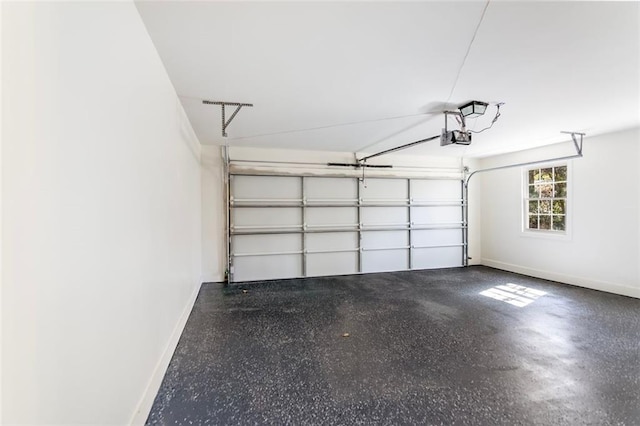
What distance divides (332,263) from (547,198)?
4.17 meters

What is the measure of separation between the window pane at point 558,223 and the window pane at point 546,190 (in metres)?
0.42

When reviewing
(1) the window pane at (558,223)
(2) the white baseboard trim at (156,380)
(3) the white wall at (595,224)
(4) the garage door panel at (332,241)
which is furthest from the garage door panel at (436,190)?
(2) the white baseboard trim at (156,380)

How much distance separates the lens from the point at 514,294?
441 cm

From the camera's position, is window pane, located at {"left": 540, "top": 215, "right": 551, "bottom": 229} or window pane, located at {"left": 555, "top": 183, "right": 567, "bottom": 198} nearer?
window pane, located at {"left": 555, "top": 183, "right": 567, "bottom": 198}

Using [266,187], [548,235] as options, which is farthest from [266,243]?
[548,235]

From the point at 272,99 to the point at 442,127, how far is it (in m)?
2.45

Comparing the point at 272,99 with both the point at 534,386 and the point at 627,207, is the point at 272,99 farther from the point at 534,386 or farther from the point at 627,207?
the point at 627,207

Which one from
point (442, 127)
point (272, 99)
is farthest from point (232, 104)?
point (442, 127)

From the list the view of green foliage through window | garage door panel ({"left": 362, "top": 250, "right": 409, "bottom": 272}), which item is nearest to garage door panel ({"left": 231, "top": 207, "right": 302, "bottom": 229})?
garage door panel ({"left": 362, "top": 250, "right": 409, "bottom": 272})

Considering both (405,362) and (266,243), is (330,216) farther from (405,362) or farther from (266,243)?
(405,362)

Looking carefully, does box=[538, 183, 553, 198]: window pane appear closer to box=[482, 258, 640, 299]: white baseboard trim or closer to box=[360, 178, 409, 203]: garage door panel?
box=[482, 258, 640, 299]: white baseboard trim

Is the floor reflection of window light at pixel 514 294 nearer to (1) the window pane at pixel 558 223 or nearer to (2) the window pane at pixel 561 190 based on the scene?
(1) the window pane at pixel 558 223

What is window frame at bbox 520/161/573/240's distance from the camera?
493cm

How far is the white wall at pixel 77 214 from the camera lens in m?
0.75
